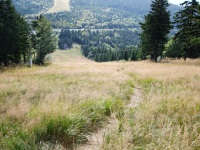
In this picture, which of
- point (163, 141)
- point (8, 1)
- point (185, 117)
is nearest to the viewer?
point (163, 141)

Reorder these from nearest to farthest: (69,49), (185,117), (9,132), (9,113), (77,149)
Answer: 1. (77,149)
2. (9,132)
3. (185,117)
4. (9,113)
5. (69,49)

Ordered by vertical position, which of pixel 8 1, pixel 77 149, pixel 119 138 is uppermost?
pixel 8 1

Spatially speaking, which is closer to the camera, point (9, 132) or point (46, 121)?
point (9, 132)

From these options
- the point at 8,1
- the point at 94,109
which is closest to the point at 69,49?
the point at 8,1

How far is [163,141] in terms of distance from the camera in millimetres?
3984

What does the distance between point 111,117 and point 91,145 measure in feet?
6.29

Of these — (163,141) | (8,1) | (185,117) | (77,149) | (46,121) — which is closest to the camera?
(163,141)

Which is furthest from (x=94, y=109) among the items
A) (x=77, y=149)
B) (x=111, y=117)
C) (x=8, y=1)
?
(x=8, y=1)

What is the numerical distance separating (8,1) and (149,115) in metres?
32.4

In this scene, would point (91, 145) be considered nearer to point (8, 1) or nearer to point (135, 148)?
point (135, 148)

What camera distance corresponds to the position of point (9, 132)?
471 cm

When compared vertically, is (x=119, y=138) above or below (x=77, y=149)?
above

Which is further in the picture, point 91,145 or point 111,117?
point 111,117

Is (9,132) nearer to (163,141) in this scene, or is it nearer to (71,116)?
(71,116)
